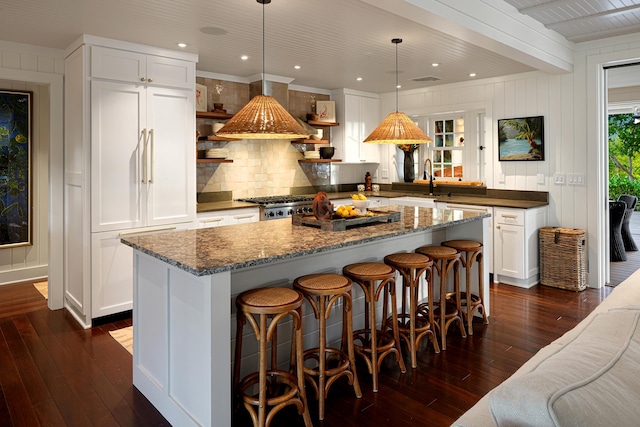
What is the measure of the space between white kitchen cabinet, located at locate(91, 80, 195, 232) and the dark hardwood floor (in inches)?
40.1

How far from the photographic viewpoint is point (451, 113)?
611 centimetres

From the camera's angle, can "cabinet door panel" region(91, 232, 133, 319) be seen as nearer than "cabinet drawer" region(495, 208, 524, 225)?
Result: Yes

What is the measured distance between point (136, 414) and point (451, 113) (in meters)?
5.24

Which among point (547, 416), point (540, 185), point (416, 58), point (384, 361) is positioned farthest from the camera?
point (540, 185)

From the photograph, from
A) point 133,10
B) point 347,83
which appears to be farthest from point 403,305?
point 347,83

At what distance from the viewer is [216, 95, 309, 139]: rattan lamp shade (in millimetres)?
2545

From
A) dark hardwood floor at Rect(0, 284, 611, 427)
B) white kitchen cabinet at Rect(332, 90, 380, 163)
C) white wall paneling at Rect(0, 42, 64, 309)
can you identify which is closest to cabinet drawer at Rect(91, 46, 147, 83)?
white wall paneling at Rect(0, 42, 64, 309)

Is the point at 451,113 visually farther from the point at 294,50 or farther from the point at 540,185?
the point at 294,50

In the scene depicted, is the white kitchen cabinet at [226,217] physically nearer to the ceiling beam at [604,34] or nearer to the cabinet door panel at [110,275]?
the cabinet door panel at [110,275]

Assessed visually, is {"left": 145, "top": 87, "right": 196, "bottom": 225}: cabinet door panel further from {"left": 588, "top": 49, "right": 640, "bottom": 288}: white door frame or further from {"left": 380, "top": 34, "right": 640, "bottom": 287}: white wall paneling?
{"left": 588, "top": 49, "right": 640, "bottom": 288}: white door frame

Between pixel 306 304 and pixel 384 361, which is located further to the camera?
pixel 384 361

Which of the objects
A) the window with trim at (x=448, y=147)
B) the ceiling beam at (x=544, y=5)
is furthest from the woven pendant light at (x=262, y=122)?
the window with trim at (x=448, y=147)

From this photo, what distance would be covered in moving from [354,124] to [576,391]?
582 cm

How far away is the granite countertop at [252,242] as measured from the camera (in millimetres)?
2072
